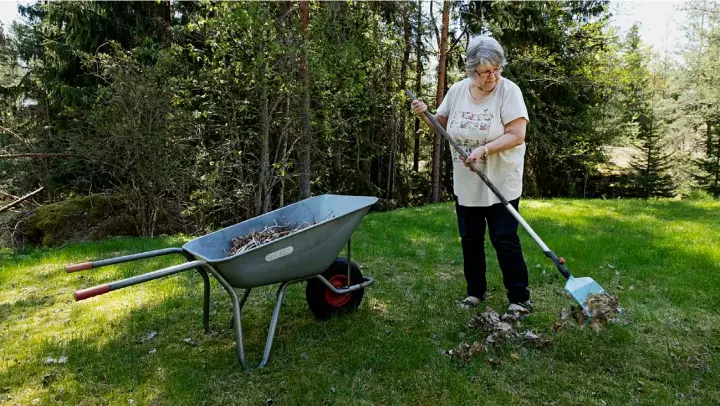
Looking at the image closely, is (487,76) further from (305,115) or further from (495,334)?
(305,115)

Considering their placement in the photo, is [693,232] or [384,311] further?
[693,232]

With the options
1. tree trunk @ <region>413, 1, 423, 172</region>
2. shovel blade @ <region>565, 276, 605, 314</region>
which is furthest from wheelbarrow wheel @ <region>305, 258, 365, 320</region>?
tree trunk @ <region>413, 1, 423, 172</region>

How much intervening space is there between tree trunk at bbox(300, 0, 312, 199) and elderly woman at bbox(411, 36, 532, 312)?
4.75 metres

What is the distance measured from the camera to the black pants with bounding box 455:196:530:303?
2.61 m

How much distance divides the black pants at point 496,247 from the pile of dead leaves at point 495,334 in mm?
180

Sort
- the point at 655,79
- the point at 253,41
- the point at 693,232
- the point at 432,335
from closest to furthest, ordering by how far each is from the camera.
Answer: the point at 432,335 → the point at 693,232 → the point at 253,41 → the point at 655,79

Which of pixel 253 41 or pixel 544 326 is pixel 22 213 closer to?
pixel 253 41

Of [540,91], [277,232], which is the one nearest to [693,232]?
[277,232]

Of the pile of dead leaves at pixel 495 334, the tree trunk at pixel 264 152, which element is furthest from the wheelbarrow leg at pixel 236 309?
the tree trunk at pixel 264 152

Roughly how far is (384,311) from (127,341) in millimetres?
1644

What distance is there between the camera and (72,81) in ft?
31.3

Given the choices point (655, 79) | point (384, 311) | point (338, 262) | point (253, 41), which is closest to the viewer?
point (338, 262)

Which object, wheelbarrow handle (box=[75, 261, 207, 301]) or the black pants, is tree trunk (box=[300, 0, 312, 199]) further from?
wheelbarrow handle (box=[75, 261, 207, 301])

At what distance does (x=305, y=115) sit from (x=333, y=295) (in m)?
5.38
